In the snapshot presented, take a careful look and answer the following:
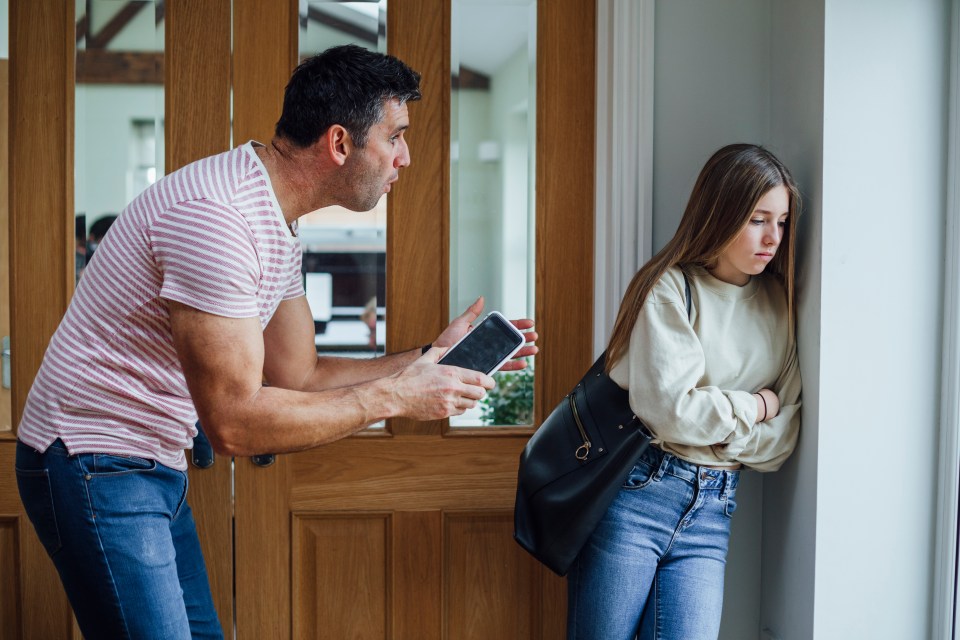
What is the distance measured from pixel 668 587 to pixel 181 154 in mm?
1371

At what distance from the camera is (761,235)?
153 centimetres

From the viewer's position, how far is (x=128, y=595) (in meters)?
1.25

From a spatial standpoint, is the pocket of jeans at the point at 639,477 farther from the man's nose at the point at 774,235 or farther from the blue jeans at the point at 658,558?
the man's nose at the point at 774,235

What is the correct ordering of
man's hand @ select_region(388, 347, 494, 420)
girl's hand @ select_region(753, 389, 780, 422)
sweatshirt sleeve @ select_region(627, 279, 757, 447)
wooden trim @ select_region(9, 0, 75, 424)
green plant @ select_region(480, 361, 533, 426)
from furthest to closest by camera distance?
green plant @ select_region(480, 361, 533, 426) < wooden trim @ select_region(9, 0, 75, 424) < girl's hand @ select_region(753, 389, 780, 422) < sweatshirt sleeve @ select_region(627, 279, 757, 447) < man's hand @ select_region(388, 347, 494, 420)

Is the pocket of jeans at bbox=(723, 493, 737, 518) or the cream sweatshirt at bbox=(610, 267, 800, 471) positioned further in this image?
the pocket of jeans at bbox=(723, 493, 737, 518)

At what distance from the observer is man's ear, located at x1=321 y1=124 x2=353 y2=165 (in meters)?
1.33

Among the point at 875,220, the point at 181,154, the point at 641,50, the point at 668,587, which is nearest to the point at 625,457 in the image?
the point at 668,587

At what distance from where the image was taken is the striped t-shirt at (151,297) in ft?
3.93

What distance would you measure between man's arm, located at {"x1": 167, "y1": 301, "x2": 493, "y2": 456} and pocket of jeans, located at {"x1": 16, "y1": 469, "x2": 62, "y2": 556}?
0.27m

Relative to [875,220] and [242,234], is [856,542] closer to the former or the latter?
[875,220]

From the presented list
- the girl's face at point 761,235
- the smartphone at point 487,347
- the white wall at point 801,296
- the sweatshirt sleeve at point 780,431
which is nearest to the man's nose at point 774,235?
the girl's face at point 761,235

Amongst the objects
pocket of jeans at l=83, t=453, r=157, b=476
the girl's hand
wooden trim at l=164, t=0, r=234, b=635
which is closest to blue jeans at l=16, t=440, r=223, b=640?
pocket of jeans at l=83, t=453, r=157, b=476

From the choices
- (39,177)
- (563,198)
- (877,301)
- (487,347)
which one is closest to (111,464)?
(487,347)

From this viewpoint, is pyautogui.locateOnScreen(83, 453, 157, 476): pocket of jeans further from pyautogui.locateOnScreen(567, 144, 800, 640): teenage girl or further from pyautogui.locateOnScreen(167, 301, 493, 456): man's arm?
pyautogui.locateOnScreen(567, 144, 800, 640): teenage girl
